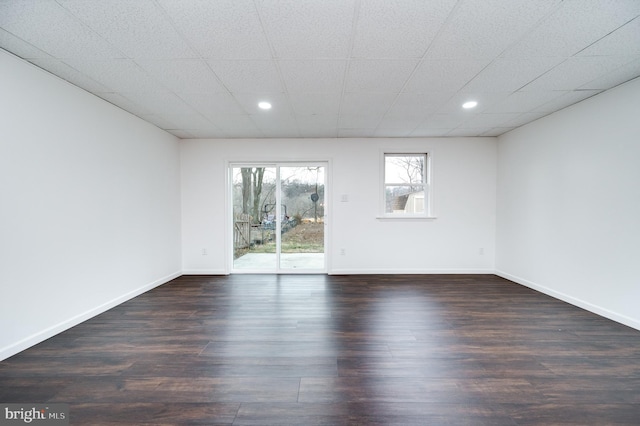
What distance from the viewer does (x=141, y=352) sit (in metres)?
2.23

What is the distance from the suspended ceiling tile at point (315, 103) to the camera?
9.80 ft

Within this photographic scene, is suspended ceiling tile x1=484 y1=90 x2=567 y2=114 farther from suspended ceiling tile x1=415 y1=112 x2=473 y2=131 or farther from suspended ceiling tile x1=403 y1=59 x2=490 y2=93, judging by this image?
suspended ceiling tile x1=403 y1=59 x2=490 y2=93

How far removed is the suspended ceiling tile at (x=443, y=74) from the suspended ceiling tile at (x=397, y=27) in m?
0.27

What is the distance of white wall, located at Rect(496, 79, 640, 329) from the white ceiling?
0.36m

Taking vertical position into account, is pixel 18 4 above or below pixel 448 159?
above

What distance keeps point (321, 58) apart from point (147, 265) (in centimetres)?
363

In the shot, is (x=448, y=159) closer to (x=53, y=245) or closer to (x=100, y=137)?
(x=100, y=137)

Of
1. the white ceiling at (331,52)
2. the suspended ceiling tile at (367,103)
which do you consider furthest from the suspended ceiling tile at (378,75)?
the suspended ceiling tile at (367,103)

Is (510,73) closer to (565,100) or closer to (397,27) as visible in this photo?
(565,100)

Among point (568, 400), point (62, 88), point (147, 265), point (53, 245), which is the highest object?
point (62, 88)

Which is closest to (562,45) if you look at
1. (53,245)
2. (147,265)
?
(53,245)

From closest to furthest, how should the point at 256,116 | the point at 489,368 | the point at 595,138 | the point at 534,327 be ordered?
the point at 489,368
the point at 534,327
the point at 595,138
the point at 256,116

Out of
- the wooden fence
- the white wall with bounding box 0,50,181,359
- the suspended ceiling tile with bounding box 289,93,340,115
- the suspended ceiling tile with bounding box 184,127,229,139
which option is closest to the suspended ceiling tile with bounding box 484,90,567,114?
the suspended ceiling tile with bounding box 289,93,340,115

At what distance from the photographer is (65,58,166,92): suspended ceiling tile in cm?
233
